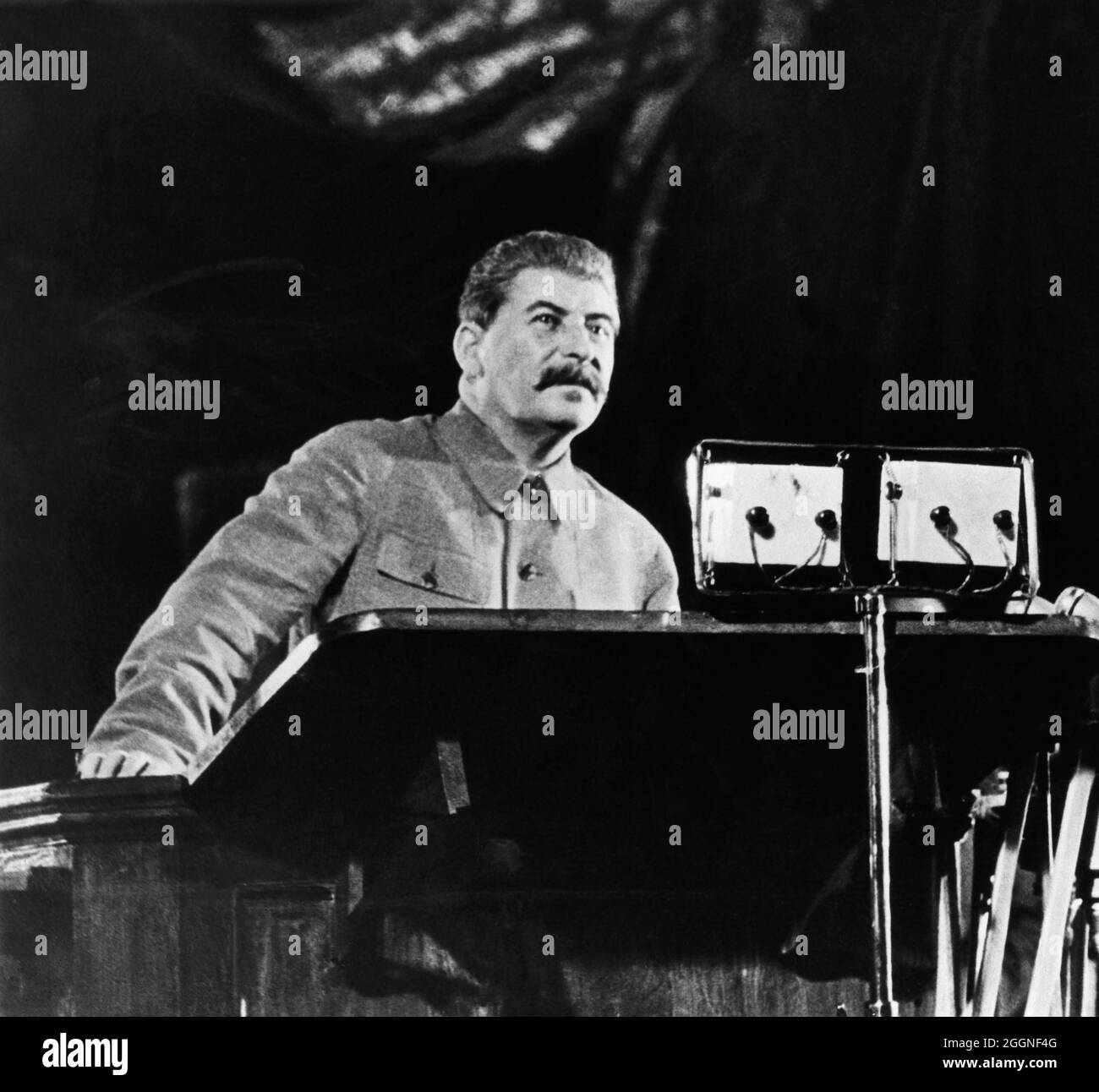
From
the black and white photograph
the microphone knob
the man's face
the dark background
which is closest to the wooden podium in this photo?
the black and white photograph

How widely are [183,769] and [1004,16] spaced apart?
83.8 inches

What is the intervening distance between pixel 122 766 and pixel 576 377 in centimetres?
109

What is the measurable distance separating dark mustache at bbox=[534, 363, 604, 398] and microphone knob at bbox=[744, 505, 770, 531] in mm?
988

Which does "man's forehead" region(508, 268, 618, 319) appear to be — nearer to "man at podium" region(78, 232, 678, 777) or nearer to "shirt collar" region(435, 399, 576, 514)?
"man at podium" region(78, 232, 678, 777)

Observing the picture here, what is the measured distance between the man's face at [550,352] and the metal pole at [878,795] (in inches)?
41.0

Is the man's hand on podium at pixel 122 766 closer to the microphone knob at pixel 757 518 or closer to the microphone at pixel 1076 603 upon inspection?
the microphone knob at pixel 757 518

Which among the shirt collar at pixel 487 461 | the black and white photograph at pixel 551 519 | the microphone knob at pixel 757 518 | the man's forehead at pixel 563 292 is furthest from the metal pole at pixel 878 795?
the man's forehead at pixel 563 292

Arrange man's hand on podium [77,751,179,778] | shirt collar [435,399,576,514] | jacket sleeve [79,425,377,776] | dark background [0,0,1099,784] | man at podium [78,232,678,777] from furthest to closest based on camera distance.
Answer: dark background [0,0,1099,784]
shirt collar [435,399,576,514]
man at podium [78,232,678,777]
jacket sleeve [79,425,377,776]
man's hand on podium [77,751,179,778]

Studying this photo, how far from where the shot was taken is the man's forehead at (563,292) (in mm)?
3051

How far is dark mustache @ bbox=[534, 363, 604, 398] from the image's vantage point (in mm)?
3072

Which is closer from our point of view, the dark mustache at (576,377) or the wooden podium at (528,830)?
the wooden podium at (528,830)

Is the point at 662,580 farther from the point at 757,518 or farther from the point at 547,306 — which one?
the point at 757,518

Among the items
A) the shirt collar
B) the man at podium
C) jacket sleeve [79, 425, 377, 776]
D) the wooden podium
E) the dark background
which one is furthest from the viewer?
the dark background

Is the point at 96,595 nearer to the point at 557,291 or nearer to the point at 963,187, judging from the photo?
the point at 557,291
